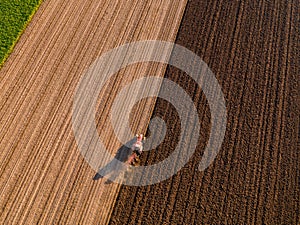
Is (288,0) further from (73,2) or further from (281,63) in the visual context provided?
(73,2)

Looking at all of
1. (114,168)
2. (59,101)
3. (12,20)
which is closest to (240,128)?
(114,168)

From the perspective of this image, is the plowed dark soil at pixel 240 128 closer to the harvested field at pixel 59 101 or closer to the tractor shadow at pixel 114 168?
the tractor shadow at pixel 114 168

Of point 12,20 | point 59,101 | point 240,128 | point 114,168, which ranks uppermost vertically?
point 12,20

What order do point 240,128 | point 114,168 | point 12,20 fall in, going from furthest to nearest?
point 12,20 → point 240,128 → point 114,168

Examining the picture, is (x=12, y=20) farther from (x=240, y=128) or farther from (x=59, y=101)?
(x=240, y=128)

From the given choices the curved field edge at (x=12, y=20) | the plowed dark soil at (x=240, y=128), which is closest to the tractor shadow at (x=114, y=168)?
the plowed dark soil at (x=240, y=128)
